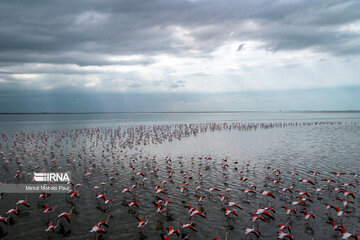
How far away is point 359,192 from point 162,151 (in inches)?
1009

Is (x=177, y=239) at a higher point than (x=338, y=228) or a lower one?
lower

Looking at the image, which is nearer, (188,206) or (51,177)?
(188,206)

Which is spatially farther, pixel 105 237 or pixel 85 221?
pixel 85 221

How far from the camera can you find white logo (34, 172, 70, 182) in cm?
2286

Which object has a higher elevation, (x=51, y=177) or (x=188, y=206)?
(x=188, y=206)

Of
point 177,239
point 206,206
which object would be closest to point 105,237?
point 177,239

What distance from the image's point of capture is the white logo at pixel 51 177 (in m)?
22.9

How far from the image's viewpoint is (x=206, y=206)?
16.6 m

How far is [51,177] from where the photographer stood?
2373 cm

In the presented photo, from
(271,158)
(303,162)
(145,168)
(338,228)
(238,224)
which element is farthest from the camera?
(271,158)

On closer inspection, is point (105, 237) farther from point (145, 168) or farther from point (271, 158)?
point (271, 158)

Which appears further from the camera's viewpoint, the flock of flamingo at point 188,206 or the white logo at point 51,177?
the white logo at point 51,177

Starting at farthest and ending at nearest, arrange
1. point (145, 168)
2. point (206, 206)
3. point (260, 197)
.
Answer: point (145, 168) → point (260, 197) → point (206, 206)

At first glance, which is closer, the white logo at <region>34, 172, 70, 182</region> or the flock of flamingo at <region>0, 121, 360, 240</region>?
the flock of flamingo at <region>0, 121, 360, 240</region>
